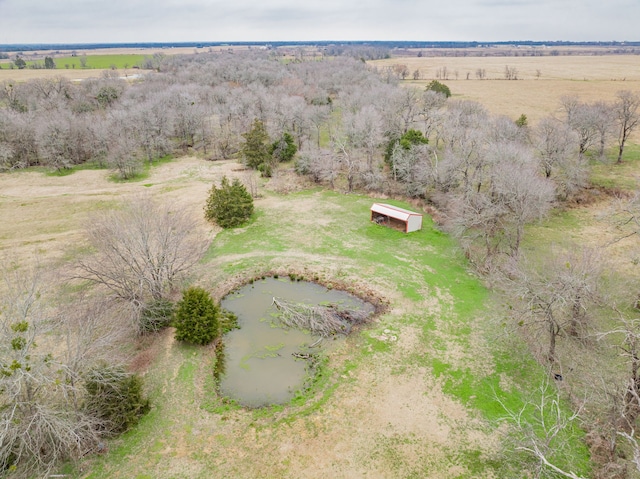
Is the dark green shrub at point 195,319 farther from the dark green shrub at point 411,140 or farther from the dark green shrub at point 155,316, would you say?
the dark green shrub at point 411,140

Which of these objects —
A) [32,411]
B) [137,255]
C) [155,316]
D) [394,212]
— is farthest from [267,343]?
[394,212]

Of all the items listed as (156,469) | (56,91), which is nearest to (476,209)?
(156,469)

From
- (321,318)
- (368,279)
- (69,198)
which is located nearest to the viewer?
(321,318)

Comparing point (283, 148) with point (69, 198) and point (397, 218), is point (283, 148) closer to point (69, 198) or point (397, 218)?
point (397, 218)

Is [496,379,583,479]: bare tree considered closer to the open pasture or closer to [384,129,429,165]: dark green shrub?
[384,129,429,165]: dark green shrub

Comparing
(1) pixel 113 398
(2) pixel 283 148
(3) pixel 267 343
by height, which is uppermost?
(2) pixel 283 148
